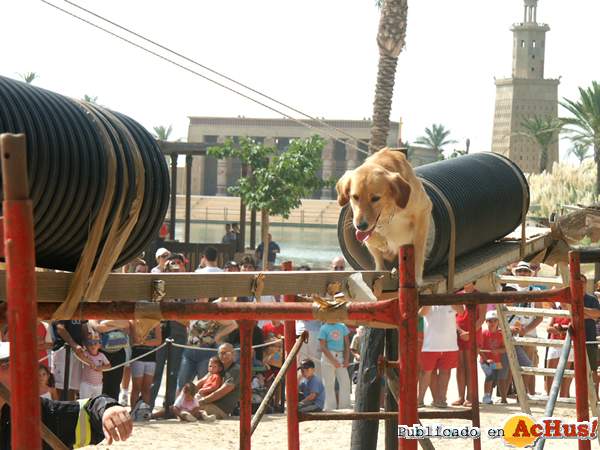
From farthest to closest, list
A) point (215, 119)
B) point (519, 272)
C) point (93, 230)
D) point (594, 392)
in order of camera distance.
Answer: point (215, 119)
point (519, 272)
point (594, 392)
point (93, 230)

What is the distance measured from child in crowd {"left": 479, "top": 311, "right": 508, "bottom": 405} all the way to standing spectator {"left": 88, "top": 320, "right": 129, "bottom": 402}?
4894 mm

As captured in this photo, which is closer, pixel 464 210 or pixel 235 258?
pixel 464 210

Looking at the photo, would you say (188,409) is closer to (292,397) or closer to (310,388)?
(310,388)

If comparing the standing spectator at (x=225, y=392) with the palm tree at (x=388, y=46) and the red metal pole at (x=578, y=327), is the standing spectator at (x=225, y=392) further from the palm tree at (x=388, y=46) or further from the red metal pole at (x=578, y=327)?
the palm tree at (x=388, y=46)

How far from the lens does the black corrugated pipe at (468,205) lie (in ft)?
24.0

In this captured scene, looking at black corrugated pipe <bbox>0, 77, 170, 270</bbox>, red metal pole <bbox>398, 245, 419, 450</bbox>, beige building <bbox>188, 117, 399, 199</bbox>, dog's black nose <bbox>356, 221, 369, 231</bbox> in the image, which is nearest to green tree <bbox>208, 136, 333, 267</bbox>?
dog's black nose <bbox>356, 221, 369, 231</bbox>

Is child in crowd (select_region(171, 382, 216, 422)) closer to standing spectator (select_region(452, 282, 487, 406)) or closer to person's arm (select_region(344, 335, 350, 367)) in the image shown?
person's arm (select_region(344, 335, 350, 367))

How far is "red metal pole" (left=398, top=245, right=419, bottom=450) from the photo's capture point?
416 cm

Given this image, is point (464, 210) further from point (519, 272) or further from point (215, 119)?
point (215, 119)

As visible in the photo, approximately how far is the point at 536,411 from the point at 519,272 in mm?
1871

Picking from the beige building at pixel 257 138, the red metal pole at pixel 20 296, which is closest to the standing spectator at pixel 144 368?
the red metal pole at pixel 20 296

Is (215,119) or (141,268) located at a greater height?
(215,119)

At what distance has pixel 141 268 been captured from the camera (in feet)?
43.4

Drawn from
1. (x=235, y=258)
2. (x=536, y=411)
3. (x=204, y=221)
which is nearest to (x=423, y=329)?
(x=536, y=411)
